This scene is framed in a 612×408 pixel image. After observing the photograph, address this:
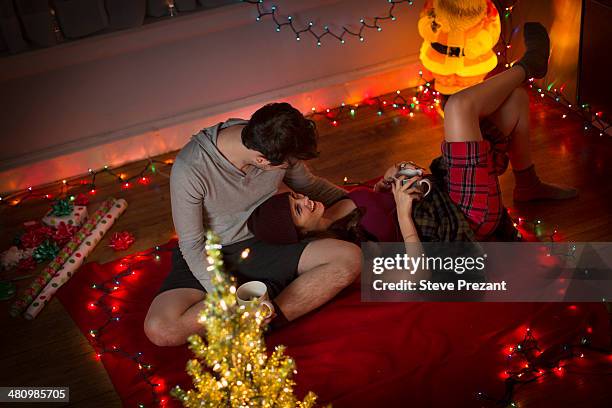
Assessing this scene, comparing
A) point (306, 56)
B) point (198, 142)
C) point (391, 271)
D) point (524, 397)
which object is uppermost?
Answer: point (198, 142)

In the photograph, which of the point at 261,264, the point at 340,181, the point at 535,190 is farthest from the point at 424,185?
the point at 340,181

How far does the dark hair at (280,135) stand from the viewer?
2.00m

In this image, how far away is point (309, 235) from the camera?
2.47m

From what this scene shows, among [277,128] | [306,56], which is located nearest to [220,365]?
[277,128]

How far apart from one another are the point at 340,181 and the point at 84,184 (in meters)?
1.12

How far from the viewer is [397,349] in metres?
2.26

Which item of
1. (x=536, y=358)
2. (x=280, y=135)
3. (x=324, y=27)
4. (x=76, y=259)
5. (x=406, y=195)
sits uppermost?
(x=280, y=135)

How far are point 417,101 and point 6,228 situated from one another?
1.93 m

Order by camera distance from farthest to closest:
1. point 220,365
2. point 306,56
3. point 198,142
A: point 306,56 < point 198,142 < point 220,365

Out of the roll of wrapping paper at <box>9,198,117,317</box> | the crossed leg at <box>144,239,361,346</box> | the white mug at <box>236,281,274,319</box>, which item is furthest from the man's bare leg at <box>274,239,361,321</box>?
the roll of wrapping paper at <box>9,198,117,317</box>

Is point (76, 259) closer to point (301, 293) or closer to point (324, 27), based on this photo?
point (301, 293)

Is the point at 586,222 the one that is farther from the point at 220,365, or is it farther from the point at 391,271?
the point at 220,365

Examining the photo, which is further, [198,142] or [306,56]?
[306,56]

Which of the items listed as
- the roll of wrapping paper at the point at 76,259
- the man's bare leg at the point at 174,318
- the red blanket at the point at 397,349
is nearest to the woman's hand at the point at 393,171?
the red blanket at the point at 397,349
